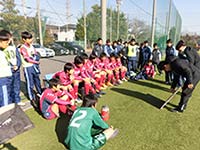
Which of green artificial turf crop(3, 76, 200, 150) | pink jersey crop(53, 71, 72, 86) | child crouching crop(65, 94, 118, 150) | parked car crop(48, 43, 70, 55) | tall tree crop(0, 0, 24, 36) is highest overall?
tall tree crop(0, 0, 24, 36)

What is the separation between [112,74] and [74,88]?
7.85 ft

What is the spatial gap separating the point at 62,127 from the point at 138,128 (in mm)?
1478

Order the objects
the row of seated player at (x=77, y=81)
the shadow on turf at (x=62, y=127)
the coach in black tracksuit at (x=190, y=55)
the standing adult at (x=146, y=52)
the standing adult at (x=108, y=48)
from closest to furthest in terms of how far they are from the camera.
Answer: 1. the shadow on turf at (x=62, y=127)
2. the row of seated player at (x=77, y=81)
3. the coach in black tracksuit at (x=190, y=55)
4. the standing adult at (x=108, y=48)
5. the standing adult at (x=146, y=52)

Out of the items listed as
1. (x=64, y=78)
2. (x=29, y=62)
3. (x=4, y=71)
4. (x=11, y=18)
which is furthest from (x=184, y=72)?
(x=11, y=18)

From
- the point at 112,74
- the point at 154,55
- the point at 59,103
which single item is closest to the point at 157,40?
the point at 154,55

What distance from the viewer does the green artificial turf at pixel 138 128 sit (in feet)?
10.4

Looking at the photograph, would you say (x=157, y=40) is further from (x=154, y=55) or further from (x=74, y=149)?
(x=74, y=149)

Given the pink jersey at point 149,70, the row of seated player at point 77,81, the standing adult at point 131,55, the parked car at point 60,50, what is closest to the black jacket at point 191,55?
the row of seated player at point 77,81

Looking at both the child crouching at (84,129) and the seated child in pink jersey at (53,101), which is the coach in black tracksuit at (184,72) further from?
the seated child in pink jersey at (53,101)

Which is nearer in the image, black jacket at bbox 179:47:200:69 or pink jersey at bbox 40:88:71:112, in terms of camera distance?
pink jersey at bbox 40:88:71:112

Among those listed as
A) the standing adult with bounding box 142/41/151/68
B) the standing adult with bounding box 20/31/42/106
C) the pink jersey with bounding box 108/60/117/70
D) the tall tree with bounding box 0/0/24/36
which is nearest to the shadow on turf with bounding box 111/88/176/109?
the pink jersey with bounding box 108/60/117/70

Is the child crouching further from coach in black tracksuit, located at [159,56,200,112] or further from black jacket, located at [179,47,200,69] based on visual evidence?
black jacket, located at [179,47,200,69]

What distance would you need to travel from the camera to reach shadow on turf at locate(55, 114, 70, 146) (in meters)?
3.40

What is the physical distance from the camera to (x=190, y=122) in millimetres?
4004
